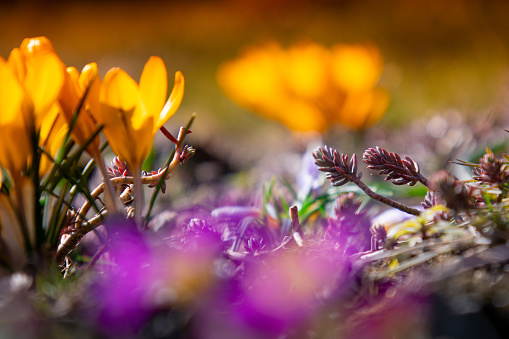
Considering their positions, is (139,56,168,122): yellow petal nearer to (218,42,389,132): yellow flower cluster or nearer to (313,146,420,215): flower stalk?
(313,146,420,215): flower stalk

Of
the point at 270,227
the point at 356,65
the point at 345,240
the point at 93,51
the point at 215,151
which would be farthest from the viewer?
the point at 93,51

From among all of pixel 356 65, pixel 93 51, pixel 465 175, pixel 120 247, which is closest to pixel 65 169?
pixel 120 247

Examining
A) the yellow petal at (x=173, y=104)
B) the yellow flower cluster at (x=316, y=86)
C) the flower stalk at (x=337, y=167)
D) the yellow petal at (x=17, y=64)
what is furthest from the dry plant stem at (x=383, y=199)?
the yellow flower cluster at (x=316, y=86)

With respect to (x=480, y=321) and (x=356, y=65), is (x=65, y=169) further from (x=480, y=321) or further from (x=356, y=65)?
(x=356, y=65)

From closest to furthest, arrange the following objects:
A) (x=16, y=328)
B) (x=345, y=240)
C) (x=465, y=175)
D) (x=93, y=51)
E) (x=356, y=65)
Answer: (x=16, y=328), (x=345, y=240), (x=465, y=175), (x=356, y=65), (x=93, y=51)

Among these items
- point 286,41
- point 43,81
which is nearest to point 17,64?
point 43,81

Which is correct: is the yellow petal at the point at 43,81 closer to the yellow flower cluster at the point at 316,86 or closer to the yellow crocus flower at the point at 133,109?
the yellow crocus flower at the point at 133,109

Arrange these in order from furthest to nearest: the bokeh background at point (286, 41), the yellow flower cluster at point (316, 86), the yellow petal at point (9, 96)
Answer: the bokeh background at point (286, 41), the yellow flower cluster at point (316, 86), the yellow petal at point (9, 96)

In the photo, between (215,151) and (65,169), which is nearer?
(65,169)
